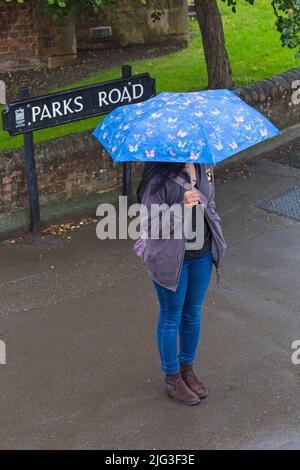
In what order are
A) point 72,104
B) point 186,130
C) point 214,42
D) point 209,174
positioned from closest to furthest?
point 186,130
point 209,174
point 72,104
point 214,42

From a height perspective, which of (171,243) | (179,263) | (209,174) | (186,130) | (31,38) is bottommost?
(31,38)

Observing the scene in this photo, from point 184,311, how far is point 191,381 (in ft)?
1.66

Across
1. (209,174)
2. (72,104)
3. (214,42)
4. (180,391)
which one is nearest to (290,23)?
(214,42)

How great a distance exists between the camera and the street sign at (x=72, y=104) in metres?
7.53

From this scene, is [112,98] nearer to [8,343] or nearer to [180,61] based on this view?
[8,343]

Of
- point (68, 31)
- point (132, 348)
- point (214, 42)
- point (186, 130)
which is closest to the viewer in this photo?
point (186, 130)

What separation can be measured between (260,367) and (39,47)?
26.2 feet

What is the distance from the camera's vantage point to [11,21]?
12.1m

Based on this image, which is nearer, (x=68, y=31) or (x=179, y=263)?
(x=179, y=263)

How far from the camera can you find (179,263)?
194 inches

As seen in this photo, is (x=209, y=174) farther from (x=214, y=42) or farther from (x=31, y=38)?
(x=31, y=38)

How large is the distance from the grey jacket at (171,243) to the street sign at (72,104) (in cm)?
288

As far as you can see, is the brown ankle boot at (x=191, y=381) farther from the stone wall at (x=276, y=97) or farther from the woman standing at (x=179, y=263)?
the stone wall at (x=276, y=97)

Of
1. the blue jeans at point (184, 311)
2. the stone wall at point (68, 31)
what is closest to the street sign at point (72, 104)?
the blue jeans at point (184, 311)
